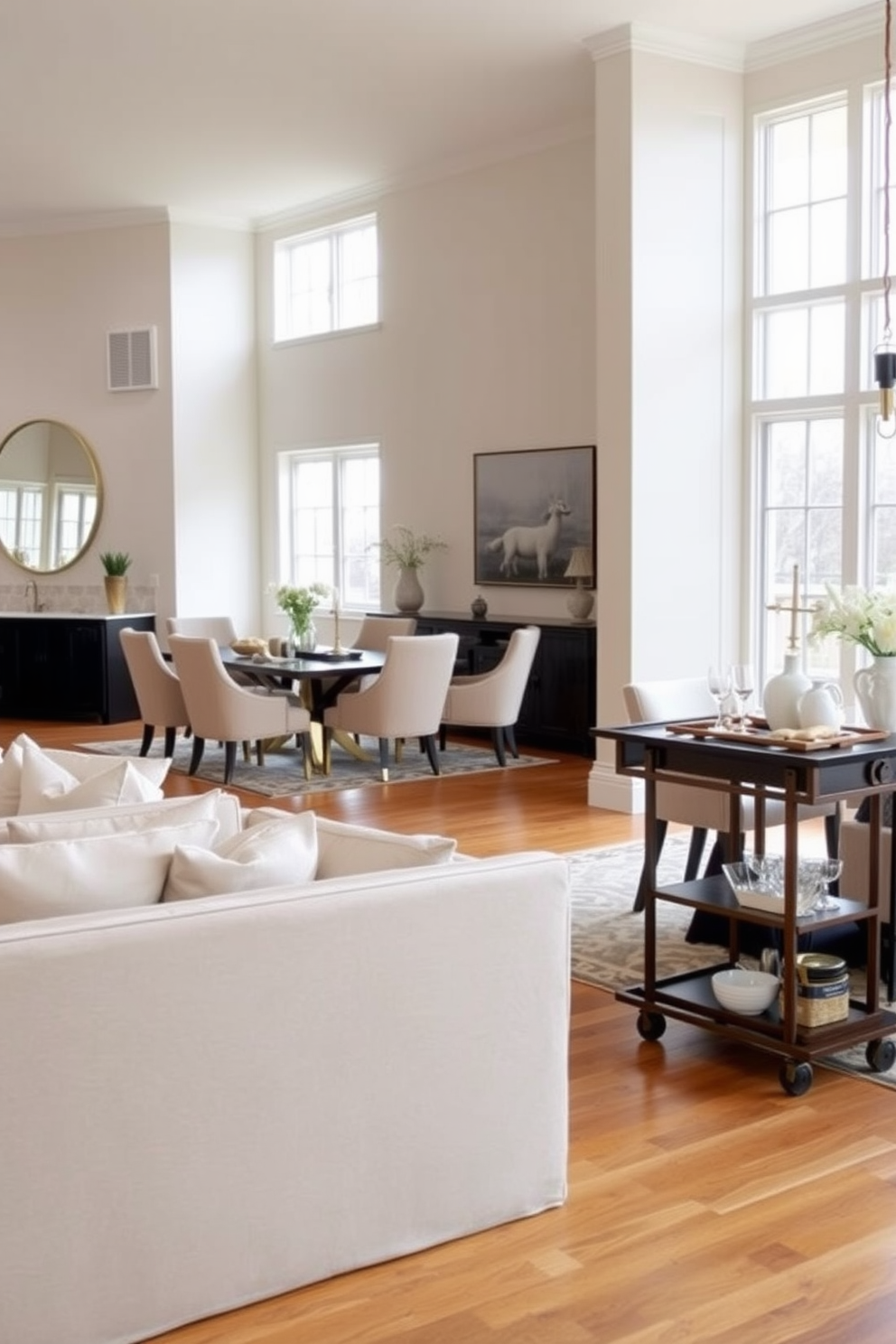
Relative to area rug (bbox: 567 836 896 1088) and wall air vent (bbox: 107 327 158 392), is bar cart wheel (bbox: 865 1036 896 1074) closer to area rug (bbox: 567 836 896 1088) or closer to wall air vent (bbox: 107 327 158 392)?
area rug (bbox: 567 836 896 1088)

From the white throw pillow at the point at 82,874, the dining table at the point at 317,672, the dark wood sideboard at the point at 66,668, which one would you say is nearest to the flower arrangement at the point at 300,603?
the dining table at the point at 317,672

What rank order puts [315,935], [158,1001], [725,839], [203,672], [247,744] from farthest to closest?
[247,744], [203,672], [725,839], [315,935], [158,1001]

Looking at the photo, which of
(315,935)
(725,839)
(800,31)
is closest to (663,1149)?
(315,935)

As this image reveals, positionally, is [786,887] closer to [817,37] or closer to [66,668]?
[817,37]

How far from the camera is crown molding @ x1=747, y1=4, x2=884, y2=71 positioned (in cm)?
736

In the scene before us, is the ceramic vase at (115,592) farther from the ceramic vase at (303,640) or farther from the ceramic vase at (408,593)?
the ceramic vase at (303,640)

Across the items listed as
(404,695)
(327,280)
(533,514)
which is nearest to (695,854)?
(404,695)

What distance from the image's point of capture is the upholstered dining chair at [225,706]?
8414mm

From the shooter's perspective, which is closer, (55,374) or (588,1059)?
(588,1059)

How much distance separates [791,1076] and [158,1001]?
191 cm

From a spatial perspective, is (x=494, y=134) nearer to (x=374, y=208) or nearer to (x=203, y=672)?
(x=374, y=208)

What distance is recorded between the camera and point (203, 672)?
8.45 metres

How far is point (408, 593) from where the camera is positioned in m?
10.7

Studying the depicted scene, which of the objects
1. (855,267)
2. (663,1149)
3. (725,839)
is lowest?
(663,1149)
